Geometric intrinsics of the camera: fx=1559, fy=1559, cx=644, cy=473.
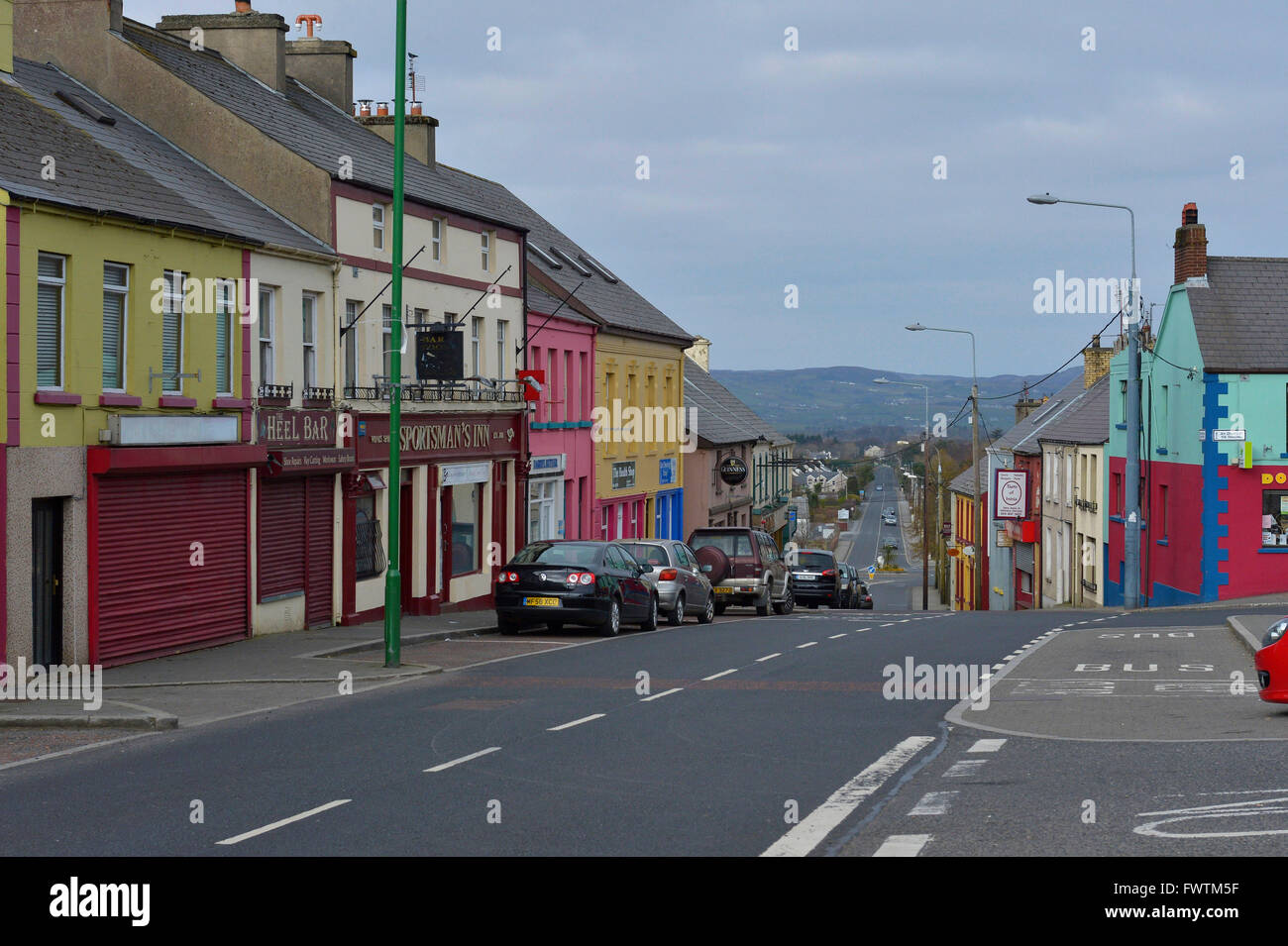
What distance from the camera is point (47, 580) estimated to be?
19.2 metres

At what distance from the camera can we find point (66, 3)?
26.1 metres

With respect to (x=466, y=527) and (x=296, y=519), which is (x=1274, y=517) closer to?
(x=466, y=527)

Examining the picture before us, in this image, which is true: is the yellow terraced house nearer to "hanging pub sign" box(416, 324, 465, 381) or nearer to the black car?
the black car

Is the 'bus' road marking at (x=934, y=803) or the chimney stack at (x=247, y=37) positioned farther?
the chimney stack at (x=247, y=37)

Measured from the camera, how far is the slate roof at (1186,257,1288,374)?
39562mm

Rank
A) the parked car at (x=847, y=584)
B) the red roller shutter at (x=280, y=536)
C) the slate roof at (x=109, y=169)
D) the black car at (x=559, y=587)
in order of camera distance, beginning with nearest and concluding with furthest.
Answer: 1. the slate roof at (x=109, y=169)
2. the red roller shutter at (x=280, y=536)
3. the black car at (x=559, y=587)
4. the parked car at (x=847, y=584)

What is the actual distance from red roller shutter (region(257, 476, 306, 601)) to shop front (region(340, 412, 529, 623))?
1770 mm

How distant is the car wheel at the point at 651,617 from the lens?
29156mm

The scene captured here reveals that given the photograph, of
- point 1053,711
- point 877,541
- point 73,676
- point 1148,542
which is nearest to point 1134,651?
point 1053,711

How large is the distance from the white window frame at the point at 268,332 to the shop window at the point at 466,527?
8784mm

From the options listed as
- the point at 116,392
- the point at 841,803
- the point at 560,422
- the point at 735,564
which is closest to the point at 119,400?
the point at 116,392
